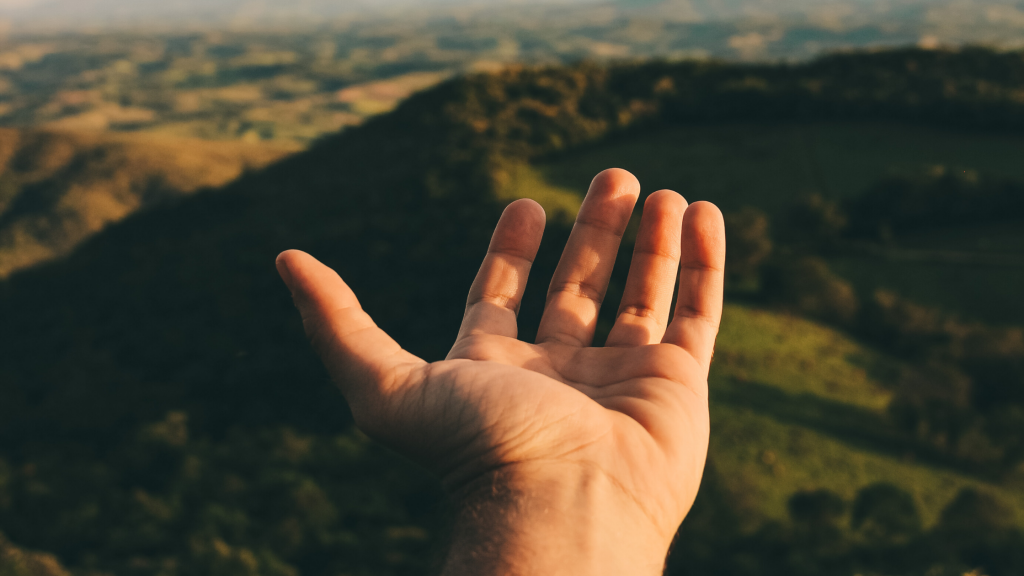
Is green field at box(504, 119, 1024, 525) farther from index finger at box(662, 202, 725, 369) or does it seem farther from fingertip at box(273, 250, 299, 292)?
fingertip at box(273, 250, 299, 292)

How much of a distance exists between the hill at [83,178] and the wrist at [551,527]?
140 m

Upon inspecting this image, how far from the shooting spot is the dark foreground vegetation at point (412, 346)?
28.6 meters

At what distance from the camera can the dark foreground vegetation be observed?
2862cm

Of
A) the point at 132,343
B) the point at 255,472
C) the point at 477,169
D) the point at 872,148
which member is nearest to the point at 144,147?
the point at 132,343

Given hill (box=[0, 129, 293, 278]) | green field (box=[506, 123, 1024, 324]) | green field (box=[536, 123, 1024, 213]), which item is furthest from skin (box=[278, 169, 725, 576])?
hill (box=[0, 129, 293, 278])

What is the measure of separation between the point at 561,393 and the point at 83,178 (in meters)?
175

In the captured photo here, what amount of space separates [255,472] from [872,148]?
58.4m

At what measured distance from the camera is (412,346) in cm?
4656

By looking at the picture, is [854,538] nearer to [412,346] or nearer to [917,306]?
[917,306]

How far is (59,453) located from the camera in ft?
158

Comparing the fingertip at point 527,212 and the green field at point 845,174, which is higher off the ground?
the fingertip at point 527,212

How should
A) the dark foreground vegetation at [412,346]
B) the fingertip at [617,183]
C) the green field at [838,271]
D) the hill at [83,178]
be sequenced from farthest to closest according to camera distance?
the hill at [83,178]
the green field at [838,271]
the dark foreground vegetation at [412,346]
the fingertip at [617,183]

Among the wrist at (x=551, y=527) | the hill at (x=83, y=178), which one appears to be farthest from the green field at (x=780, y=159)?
the hill at (x=83, y=178)

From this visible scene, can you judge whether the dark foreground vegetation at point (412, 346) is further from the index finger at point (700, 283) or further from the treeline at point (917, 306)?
the index finger at point (700, 283)
